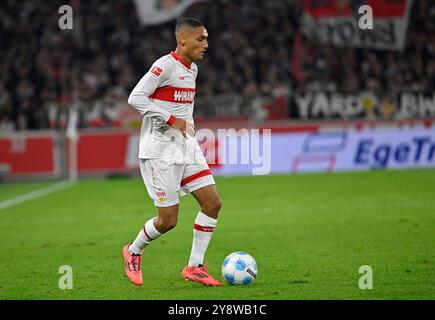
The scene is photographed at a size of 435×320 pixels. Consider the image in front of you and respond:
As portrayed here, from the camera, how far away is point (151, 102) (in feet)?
24.9

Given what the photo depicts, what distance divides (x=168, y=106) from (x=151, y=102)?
0.22 m

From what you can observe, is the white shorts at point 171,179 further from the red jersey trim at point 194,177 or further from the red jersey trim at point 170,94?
the red jersey trim at point 170,94

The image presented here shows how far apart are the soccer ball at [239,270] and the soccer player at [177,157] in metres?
0.16

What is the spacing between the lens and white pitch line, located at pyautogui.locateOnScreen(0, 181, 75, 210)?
16719 mm

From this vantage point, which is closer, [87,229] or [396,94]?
[87,229]

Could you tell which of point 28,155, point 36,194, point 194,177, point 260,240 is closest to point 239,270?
point 194,177

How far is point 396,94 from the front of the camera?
71.5 feet

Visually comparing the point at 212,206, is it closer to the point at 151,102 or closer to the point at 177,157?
the point at 177,157

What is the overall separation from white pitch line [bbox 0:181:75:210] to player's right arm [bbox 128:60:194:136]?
910 cm

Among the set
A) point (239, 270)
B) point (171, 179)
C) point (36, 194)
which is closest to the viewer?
point (239, 270)
